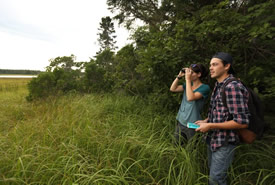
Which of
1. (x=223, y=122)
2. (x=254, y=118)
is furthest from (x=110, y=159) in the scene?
(x=254, y=118)

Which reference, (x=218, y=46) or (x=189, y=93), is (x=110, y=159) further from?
(x=218, y=46)

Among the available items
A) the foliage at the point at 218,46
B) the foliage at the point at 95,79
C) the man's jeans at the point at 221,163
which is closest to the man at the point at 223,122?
the man's jeans at the point at 221,163

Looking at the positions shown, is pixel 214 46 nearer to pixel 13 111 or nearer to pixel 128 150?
pixel 128 150

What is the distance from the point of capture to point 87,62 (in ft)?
22.8

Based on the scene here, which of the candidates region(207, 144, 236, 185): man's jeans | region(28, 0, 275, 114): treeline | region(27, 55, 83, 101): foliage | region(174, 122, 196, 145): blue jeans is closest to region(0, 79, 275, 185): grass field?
region(174, 122, 196, 145): blue jeans

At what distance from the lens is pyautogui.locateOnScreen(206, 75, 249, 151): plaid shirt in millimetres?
1163

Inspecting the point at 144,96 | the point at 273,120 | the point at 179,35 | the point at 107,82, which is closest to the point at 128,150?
the point at 179,35

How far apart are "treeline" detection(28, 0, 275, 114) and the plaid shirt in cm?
74

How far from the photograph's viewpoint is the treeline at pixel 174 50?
2.12m

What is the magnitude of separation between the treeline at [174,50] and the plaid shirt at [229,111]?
74 cm

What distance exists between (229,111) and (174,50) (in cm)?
154

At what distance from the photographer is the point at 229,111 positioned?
1.20m

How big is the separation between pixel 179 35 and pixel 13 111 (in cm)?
503

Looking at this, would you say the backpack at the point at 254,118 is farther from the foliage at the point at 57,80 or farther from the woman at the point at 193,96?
the foliage at the point at 57,80
